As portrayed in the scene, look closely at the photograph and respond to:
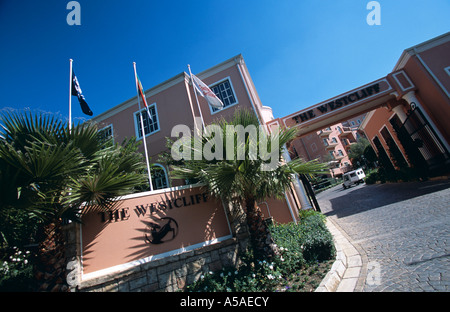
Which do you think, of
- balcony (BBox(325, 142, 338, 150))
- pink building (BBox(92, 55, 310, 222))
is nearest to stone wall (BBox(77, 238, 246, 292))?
pink building (BBox(92, 55, 310, 222))

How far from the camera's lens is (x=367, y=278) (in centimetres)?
377

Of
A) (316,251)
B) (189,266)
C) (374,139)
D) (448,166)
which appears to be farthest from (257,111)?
(374,139)

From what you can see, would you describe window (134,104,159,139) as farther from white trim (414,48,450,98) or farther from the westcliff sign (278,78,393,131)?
white trim (414,48,450,98)

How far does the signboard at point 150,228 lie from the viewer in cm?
455

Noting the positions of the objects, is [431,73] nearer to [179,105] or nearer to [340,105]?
[340,105]

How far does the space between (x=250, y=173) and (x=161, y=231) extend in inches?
111

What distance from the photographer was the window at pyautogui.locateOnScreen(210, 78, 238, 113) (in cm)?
1116

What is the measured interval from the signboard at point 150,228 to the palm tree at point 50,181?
1.65 ft

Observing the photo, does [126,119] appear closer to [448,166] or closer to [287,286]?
[287,286]

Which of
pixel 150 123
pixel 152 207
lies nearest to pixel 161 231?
pixel 152 207

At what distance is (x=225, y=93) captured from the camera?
1143 centimetres

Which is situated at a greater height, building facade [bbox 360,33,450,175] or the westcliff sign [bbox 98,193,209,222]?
building facade [bbox 360,33,450,175]

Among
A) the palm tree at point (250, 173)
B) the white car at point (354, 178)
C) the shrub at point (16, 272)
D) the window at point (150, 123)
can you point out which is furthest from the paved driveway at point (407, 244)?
the white car at point (354, 178)

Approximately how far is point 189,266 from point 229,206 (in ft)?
6.18
